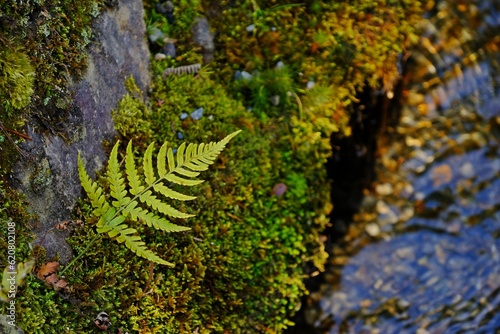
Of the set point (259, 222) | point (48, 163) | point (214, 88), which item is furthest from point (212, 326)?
point (214, 88)

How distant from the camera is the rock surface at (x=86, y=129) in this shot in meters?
3.05

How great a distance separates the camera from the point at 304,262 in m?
4.74

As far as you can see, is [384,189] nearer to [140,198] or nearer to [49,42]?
[140,198]

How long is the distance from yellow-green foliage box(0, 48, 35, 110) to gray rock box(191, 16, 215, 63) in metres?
1.77

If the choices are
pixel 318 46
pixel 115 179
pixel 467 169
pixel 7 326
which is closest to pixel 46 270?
pixel 7 326

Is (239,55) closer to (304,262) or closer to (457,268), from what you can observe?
(304,262)

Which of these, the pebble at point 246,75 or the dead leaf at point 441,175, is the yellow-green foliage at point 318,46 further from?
the dead leaf at point 441,175

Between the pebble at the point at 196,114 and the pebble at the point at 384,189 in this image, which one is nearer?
the pebble at the point at 196,114

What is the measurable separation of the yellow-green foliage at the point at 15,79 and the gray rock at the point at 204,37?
5.81 feet

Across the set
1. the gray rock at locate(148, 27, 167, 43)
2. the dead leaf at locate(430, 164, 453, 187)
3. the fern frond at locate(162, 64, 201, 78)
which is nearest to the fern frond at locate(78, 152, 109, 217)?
the fern frond at locate(162, 64, 201, 78)

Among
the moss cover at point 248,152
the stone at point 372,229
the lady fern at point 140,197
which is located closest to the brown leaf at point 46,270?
the moss cover at point 248,152

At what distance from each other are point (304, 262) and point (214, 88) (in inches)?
76.1

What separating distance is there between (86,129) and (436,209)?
3.92 meters

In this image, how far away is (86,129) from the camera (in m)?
3.43
